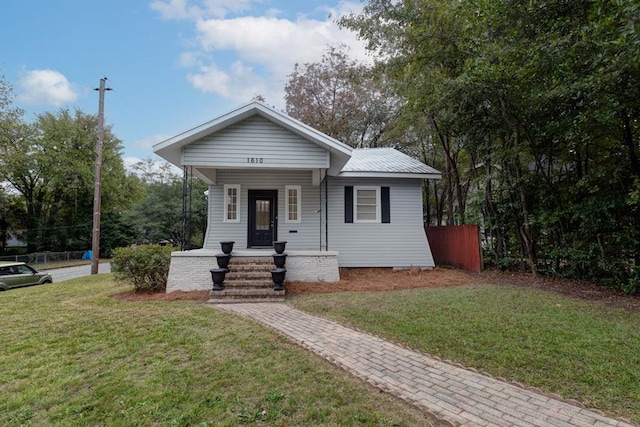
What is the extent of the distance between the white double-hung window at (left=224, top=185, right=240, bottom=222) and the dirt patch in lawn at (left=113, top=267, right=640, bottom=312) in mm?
3388

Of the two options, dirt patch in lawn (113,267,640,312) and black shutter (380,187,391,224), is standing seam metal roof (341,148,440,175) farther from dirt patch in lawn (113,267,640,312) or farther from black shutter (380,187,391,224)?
dirt patch in lawn (113,267,640,312)

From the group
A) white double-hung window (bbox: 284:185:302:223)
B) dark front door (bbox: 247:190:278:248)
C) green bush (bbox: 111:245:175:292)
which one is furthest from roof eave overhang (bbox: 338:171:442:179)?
green bush (bbox: 111:245:175:292)

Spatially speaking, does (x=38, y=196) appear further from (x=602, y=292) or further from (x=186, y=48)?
(x=602, y=292)

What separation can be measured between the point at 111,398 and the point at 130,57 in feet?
38.6

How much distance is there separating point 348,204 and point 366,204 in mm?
649

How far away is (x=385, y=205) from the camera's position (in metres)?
10.3

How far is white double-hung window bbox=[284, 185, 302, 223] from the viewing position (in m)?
10.0

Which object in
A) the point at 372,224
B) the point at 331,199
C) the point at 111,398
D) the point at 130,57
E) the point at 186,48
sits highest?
the point at 186,48

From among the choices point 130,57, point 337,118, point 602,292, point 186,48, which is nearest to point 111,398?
point 602,292

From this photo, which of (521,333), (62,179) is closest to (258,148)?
(521,333)

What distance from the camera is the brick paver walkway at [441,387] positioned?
2270 mm

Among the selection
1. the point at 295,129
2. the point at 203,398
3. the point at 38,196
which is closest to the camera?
the point at 203,398

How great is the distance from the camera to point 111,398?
2.56 m

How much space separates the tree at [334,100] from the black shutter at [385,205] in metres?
10.2
